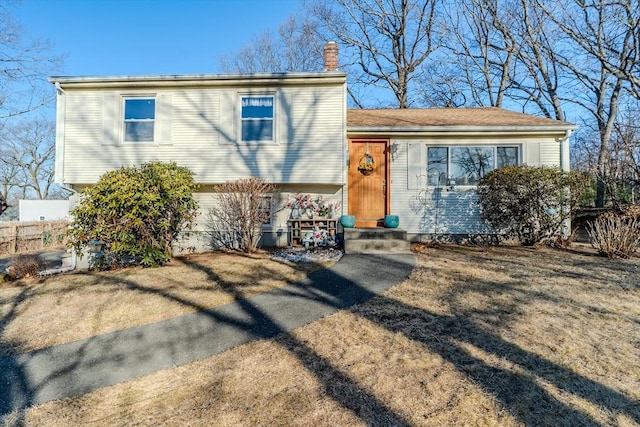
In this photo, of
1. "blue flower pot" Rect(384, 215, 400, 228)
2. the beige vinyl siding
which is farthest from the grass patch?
"blue flower pot" Rect(384, 215, 400, 228)

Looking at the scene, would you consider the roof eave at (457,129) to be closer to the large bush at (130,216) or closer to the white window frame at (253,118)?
the white window frame at (253,118)

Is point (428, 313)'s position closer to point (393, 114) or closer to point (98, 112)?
point (393, 114)

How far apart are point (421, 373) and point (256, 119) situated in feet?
25.2

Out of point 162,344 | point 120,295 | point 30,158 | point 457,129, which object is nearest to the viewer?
point 162,344

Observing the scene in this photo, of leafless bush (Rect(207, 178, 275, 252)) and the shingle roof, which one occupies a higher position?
the shingle roof

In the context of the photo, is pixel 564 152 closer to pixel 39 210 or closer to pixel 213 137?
pixel 213 137

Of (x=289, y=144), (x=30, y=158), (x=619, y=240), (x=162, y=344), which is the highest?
(x=30, y=158)

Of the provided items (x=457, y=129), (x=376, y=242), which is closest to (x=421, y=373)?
(x=376, y=242)

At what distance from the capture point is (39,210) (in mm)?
22578

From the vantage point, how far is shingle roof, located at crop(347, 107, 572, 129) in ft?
29.9

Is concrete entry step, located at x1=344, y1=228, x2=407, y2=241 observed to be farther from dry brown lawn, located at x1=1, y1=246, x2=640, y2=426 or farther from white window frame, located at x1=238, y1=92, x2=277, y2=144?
white window frame, located at x1=238, y1=92, x2=277, y2=144

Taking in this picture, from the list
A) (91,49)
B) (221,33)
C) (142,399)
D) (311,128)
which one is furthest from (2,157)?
(142,399)

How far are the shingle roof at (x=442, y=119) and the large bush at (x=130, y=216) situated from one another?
510 cm

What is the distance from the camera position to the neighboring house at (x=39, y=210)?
73.1 ft
